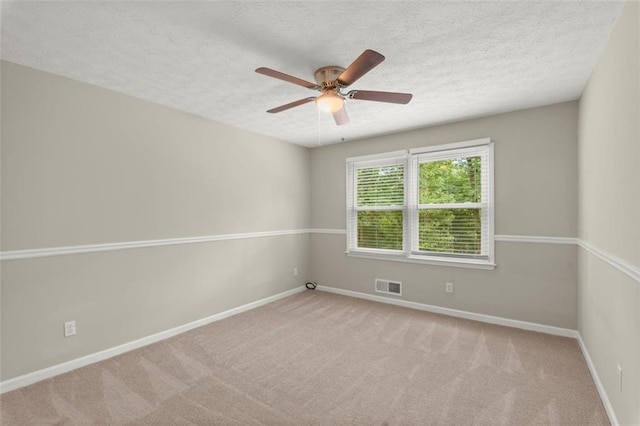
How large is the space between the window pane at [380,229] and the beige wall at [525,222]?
44 cm

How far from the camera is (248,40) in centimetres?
202

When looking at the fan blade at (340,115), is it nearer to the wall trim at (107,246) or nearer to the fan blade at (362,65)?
the fan blade at (362,65)

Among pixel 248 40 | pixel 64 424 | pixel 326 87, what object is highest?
pixel 248 40

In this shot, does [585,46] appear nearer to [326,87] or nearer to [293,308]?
[326,87]

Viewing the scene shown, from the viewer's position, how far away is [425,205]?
415 cm

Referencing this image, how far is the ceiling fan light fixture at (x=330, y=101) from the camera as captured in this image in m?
2.35

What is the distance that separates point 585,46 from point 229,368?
3660 mm

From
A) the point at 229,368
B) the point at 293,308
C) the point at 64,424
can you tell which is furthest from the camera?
the point at 293,308

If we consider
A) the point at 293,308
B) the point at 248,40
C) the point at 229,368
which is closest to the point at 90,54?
the point at 248,40

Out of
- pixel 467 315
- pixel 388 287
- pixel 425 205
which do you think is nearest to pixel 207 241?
pixel 388 287

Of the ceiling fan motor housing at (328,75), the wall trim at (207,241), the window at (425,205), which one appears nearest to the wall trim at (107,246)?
the wall trim at (207,241)

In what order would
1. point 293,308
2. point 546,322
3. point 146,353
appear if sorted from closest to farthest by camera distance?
1. point 146,353
2. point 546,322
3. point 293,308

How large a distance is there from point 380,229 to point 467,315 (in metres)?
1.62

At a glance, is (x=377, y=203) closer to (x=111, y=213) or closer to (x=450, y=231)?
(x=450, y=231)
